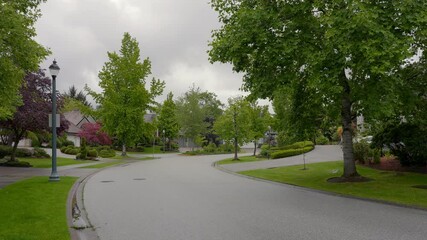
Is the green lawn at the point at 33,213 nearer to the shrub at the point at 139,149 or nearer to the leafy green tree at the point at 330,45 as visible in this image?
the leafy green tree at the point at 330,45

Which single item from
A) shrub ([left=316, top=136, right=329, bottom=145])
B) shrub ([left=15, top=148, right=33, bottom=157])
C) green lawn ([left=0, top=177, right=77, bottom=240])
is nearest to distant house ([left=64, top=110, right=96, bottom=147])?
shrub ([left=15, top=148, right=33, bottom=157])

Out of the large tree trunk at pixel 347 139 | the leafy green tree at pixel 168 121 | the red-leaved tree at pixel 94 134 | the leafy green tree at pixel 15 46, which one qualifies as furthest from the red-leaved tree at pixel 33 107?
the leafy green tree at pixel 168 121

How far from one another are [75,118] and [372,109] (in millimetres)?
61067

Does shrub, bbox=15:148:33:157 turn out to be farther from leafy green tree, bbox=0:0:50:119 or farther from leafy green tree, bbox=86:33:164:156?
leafy green tree, bbox=0:0:50:119

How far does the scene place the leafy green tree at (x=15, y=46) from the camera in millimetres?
11579

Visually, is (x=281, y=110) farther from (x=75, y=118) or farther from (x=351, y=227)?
(x=75, y=118)

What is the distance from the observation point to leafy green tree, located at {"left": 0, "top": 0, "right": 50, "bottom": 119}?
38.0 ft

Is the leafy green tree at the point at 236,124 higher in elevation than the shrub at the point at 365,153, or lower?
higher

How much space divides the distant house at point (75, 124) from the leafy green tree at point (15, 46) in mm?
42725

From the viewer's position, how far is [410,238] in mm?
7398

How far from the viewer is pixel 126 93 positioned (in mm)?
43938

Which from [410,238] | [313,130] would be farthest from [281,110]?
[410,238]

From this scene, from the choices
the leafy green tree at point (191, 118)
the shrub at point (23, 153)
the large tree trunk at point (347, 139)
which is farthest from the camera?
the leafy green tree at point (191, 118)

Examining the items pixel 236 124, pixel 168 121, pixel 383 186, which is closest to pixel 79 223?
pixel 383 186
